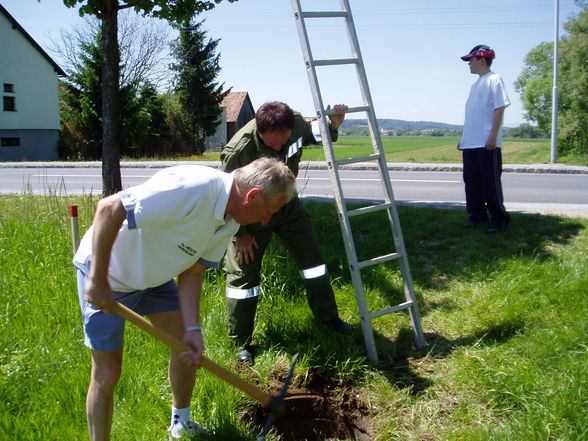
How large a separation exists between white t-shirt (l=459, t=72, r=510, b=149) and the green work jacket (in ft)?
8.19

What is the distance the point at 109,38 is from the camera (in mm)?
7500

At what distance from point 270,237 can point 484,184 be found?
118 inches

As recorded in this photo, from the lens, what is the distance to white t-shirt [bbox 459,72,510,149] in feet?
18.9

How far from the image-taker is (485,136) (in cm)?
587

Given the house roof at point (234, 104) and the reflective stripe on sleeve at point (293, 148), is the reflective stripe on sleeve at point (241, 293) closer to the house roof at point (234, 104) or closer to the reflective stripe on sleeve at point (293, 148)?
the reflective stripe on sleeve at point (293, 148)

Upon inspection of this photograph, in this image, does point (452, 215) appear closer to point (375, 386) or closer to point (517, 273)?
point (517, 273)

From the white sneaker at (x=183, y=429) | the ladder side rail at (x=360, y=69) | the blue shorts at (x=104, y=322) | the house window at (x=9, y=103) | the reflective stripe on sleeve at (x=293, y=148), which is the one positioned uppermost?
the house window at (x=9, y=103)

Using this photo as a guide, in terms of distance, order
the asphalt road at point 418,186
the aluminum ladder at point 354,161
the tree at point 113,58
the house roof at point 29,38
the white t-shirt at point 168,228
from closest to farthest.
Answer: the white t-shirt at point 168,228, the aluminum ladder at point 354,161, the tree at point 113,58, the asphalt road at point 418,186, the house roof at point 29,38

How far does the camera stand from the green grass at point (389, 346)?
3025 mm

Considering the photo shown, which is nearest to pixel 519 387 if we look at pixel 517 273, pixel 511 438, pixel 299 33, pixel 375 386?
pixel 511 438

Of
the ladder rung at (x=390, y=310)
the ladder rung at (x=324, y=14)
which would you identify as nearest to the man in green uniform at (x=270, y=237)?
the ladder rung at (x=390, y=310)

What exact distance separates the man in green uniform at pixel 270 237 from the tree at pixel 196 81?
102 feet

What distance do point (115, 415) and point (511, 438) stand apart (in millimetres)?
2134

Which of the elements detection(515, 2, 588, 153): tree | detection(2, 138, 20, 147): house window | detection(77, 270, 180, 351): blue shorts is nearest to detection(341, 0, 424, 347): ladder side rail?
detection(77, 270, 180, 351): blue shorts
